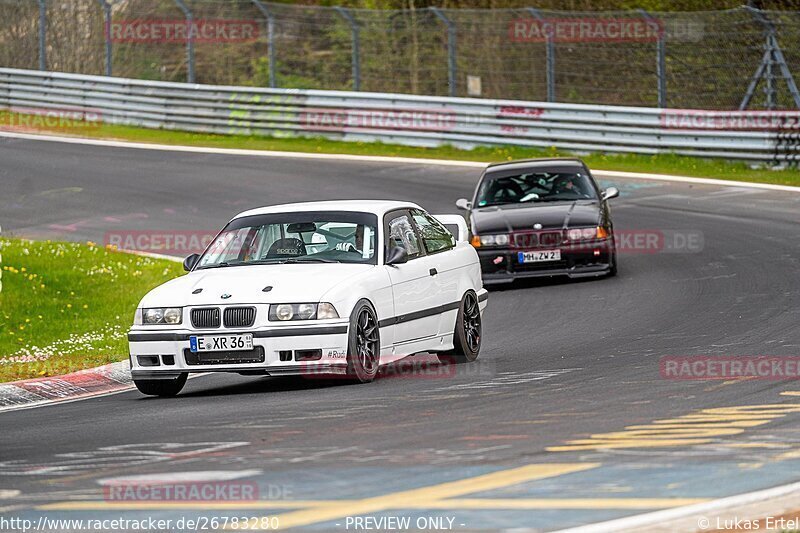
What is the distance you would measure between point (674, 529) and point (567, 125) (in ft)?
81.7

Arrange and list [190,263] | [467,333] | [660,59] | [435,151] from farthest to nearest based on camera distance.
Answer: [435,151] → [660,59] → [467,333] → [190,263]

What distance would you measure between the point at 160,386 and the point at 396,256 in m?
2.04

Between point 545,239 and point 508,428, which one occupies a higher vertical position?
point 508,428

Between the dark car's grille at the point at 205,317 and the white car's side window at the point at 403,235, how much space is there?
1.82 meters

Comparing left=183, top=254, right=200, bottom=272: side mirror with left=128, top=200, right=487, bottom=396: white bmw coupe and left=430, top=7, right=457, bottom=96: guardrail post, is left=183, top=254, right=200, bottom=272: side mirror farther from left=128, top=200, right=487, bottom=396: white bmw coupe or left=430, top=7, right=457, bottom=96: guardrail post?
left=430, top=7, right=457, bottom=96: guardrail post

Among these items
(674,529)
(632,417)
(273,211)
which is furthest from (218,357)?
(674,529)

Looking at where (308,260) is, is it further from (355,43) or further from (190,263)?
(355,43)

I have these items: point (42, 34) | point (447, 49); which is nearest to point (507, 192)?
point (447, 49)

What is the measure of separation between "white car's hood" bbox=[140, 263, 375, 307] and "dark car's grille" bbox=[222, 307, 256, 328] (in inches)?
2.3

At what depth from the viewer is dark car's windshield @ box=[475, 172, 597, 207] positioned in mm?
18516

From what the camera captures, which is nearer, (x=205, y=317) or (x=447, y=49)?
(x=205, y=317)

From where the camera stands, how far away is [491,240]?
17703 mm

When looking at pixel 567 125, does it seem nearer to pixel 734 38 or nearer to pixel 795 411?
pixel 734 38

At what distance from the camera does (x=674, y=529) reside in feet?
18.9
